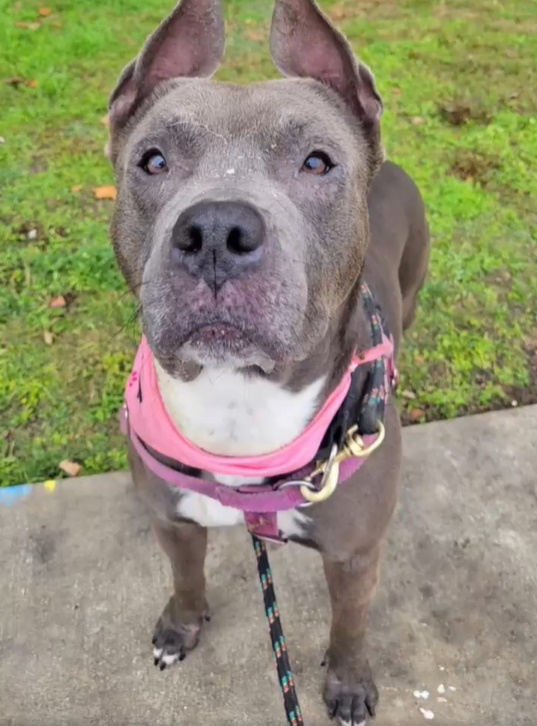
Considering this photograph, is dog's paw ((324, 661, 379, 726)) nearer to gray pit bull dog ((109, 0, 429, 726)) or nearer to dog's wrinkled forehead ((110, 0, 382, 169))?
gray pit bull dog ((109, 0, 429, 726))

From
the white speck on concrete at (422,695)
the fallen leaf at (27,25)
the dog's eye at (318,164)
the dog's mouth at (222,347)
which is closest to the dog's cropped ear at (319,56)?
the dog's eye at (318,164)

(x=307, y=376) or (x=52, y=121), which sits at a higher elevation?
(x=307, y=376)

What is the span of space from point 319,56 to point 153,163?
2.03ft

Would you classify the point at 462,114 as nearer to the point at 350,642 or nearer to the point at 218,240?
the point at 350,642

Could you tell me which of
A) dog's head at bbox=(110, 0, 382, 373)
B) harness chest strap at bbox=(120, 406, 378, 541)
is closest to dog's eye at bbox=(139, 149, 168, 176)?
dog's head at bbox=(110, 0, 382, 373)

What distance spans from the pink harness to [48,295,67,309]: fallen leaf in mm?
2075

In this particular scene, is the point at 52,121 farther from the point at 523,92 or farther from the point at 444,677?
the point at 444,677

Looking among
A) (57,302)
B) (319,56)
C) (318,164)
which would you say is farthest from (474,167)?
(318,164)

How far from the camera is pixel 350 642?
2.73m

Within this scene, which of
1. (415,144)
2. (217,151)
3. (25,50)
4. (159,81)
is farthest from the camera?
(25,50)

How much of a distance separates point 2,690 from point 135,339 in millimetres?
1910

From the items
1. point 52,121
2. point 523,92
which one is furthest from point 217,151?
point 523,92

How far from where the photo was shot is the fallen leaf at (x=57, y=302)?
14.3 ft

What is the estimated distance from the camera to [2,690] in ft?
9.44
